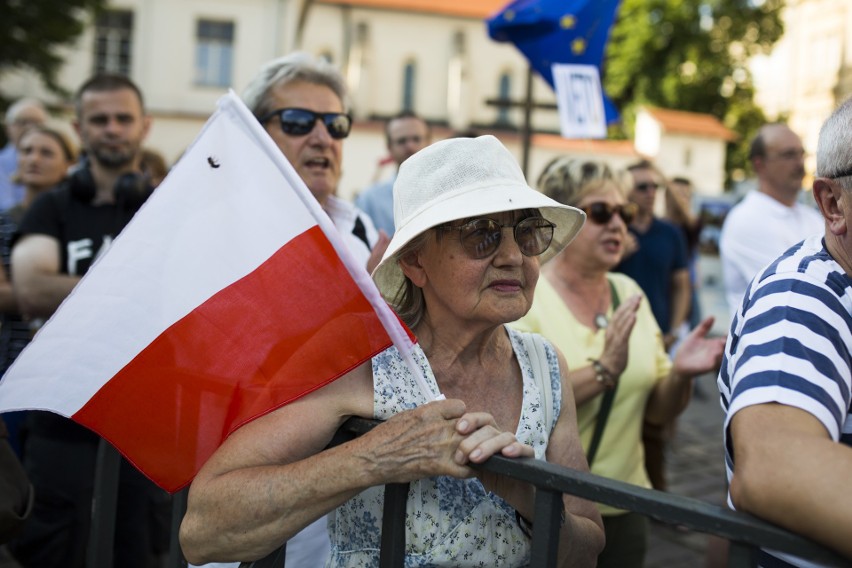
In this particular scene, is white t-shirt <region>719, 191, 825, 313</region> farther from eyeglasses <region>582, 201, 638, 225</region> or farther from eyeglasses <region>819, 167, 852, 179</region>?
eyeglasses <region>819, 167, 852, 179</region>

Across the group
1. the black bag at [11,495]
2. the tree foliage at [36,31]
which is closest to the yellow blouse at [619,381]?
the black bag at [11,495]

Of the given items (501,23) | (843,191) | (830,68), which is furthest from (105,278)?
(830,68)

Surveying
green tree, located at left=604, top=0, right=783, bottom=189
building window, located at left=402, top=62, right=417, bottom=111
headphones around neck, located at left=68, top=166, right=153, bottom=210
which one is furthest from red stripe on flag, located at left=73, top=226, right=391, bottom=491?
building window, located at left=402, top=62, right=417, bottom=111

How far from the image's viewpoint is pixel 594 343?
306cm

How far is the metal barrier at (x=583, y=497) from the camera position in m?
1.31

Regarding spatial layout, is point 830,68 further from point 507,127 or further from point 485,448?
point 485,448

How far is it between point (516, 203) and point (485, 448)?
0.57 m

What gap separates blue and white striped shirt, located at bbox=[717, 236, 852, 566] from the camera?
1421 millimetres

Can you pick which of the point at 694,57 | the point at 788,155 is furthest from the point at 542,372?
the point at 694,57

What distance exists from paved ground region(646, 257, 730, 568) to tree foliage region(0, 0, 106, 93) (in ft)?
59.9

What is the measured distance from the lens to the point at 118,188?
141 inches

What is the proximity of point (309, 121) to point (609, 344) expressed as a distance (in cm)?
134

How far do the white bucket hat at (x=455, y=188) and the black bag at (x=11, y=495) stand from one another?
44.0 inches

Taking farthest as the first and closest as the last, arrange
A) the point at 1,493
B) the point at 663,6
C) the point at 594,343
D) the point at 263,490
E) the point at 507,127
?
the point at 507,127, the point at 663,6, the point at 594,343, the point at 1,493, the point at 263,490
